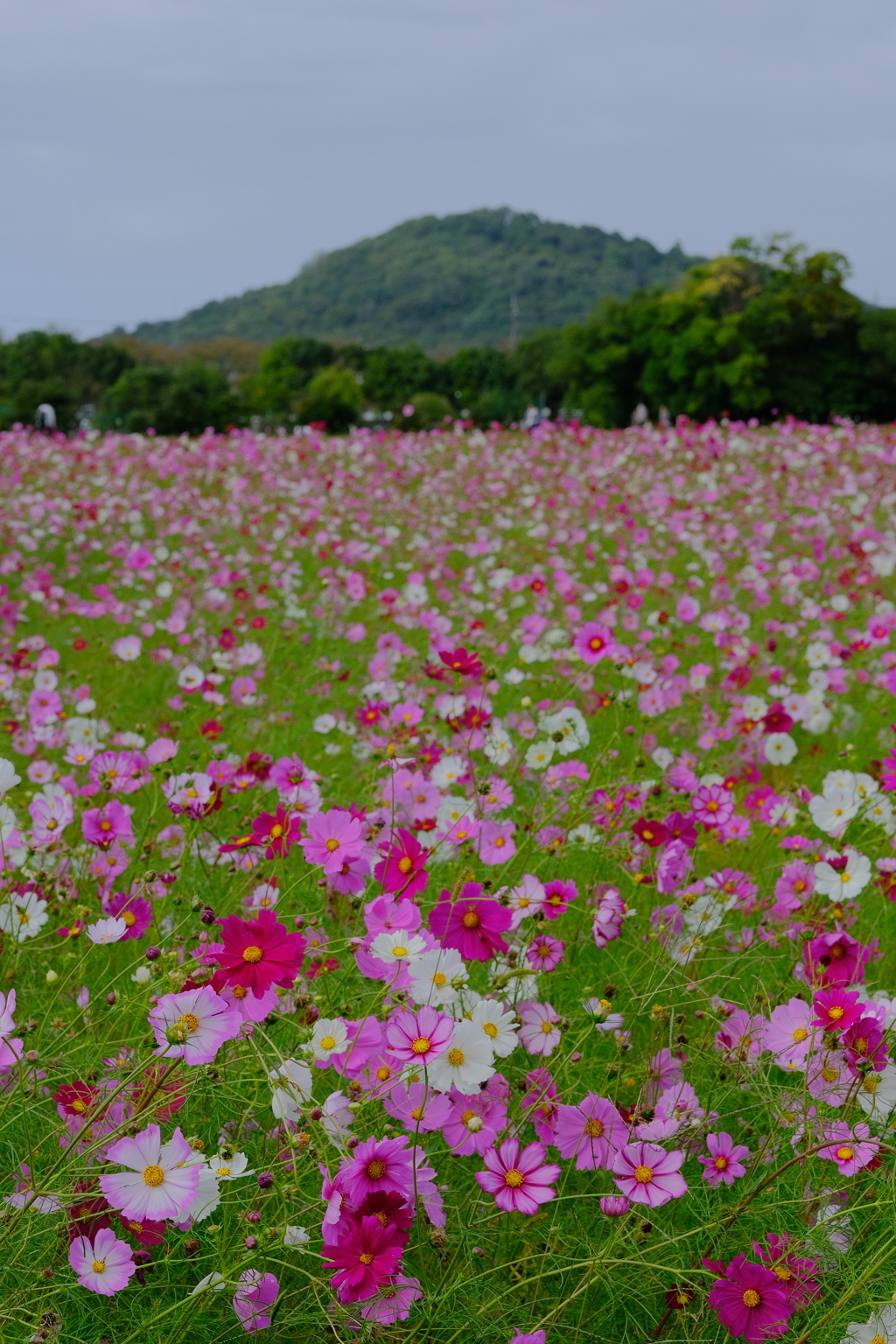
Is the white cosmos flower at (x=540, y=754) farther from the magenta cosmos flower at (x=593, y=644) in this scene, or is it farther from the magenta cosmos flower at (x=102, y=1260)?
the magenta cosmos flower at (x=102, y=1260)

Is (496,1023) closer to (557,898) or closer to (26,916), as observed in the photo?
(557,898)

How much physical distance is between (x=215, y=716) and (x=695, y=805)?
1556 mm

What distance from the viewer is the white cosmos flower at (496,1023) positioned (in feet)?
3.65

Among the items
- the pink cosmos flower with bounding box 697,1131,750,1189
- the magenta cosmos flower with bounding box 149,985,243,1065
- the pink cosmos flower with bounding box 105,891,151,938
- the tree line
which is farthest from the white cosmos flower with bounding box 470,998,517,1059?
the tree line

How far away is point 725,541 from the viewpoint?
220 inches

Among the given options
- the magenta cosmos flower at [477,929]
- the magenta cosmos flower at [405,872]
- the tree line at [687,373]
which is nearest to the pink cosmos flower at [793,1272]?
the magenta cosmos flower at [477,929]

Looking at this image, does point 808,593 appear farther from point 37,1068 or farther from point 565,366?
point 565,366

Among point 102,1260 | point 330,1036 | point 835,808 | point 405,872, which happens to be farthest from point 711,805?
point 102,1260

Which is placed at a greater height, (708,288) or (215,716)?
(708,288)

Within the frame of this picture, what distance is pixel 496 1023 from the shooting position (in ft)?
3.72

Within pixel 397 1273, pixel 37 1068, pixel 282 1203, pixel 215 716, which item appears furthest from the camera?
pixel 215 716

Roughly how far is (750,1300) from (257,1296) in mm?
505

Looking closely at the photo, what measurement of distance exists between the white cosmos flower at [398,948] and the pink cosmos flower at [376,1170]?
0.57 feet

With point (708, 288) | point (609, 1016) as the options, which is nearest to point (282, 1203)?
point (609, 1016)
